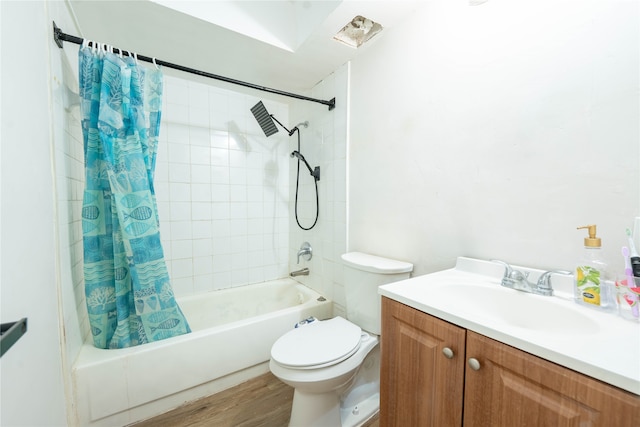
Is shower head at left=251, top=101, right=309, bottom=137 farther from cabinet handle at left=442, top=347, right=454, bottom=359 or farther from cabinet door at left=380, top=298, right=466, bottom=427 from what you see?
cabinet handle at left=442, top=347, right=454, bottom=359

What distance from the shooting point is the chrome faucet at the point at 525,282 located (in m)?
0.82

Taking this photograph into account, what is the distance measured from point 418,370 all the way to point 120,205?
4.91 ft

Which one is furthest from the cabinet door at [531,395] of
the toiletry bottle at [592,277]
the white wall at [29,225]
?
the white wall at [29,225]

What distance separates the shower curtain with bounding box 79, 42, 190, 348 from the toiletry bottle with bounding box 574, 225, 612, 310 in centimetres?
177

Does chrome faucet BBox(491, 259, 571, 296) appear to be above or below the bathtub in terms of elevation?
above

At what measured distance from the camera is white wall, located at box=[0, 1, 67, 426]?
1.92ft

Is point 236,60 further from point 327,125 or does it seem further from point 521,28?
point 521,28

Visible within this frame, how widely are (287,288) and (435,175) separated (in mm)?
1675

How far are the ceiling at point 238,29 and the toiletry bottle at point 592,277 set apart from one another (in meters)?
1.29

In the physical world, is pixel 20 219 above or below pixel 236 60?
below

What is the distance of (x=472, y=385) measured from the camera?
0.65m

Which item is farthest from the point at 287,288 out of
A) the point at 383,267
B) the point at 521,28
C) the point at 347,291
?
the point at 521,28

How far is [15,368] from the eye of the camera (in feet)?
1.94

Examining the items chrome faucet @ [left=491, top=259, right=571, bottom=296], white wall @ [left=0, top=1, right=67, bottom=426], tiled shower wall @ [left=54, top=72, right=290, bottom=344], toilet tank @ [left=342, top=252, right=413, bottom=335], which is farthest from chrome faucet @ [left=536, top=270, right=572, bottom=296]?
tiled shower wall @ [left=54, top=72, right=290, bottom=344]
